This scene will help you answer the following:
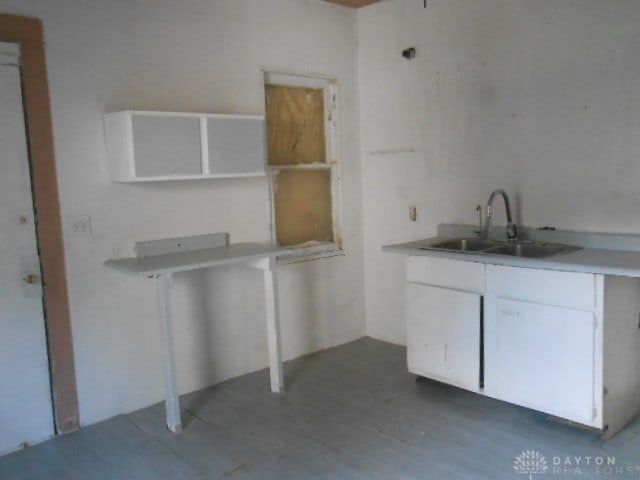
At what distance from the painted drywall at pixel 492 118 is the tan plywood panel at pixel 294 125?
0.39 meters

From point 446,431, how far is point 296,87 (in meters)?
2.56

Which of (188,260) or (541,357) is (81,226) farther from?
(541,357)

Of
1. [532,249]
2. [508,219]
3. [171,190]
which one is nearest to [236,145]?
[171,190]

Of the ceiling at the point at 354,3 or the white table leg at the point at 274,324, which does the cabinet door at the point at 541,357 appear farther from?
the ceiling at the point at 354,3

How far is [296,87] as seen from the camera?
425cm

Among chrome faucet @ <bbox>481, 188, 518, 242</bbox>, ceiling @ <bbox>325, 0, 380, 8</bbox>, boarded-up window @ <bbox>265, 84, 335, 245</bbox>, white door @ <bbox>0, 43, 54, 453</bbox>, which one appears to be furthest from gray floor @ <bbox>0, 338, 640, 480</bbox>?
ceiling @ <bbox>325, 0, 380, 8</bbox>

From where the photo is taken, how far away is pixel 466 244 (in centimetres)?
378

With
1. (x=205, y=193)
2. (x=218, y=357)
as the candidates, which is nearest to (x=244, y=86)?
(x=205, y=193)

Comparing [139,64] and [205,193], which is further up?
[139,64]

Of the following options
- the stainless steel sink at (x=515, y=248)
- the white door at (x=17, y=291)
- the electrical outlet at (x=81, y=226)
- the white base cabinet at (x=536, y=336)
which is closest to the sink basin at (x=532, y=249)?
the stainless steel sink at (x=515, y=248)

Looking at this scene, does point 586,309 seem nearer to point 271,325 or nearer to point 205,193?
point 271,325

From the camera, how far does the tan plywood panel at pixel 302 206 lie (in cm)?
422

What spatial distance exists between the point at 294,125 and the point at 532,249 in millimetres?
1892

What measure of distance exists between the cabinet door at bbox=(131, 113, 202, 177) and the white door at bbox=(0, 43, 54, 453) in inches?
22.3
